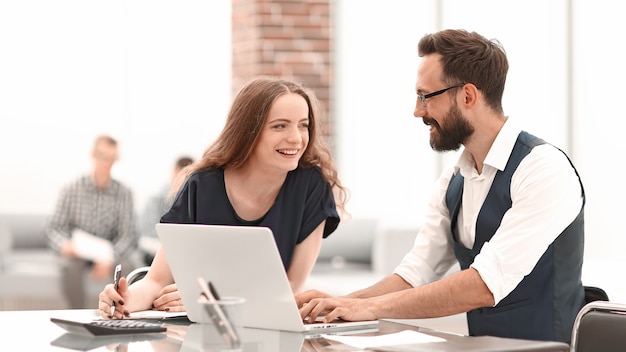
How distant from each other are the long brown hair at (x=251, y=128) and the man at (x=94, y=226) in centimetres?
405

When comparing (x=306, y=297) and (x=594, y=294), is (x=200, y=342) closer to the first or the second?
(x=306, y=297)

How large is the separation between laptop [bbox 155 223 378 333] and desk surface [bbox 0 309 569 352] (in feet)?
0.13

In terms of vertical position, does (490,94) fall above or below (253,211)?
above

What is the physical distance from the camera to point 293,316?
6.57 ft

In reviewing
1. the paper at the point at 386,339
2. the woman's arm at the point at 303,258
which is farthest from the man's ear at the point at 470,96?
the paper at the point at 386,339

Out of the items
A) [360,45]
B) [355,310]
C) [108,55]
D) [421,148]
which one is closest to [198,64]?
[108,55]

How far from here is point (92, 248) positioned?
666 cm

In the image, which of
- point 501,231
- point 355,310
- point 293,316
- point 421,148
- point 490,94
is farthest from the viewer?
point 421,148

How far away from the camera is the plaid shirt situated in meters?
6.73

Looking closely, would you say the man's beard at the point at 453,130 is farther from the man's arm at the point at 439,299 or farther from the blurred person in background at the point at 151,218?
the blurred person in background at the point at 151,218

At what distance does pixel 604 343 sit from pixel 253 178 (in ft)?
3.29

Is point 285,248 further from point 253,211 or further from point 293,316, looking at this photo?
point 293,316

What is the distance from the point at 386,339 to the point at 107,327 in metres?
0.54

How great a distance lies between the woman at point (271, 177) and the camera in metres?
2.64
